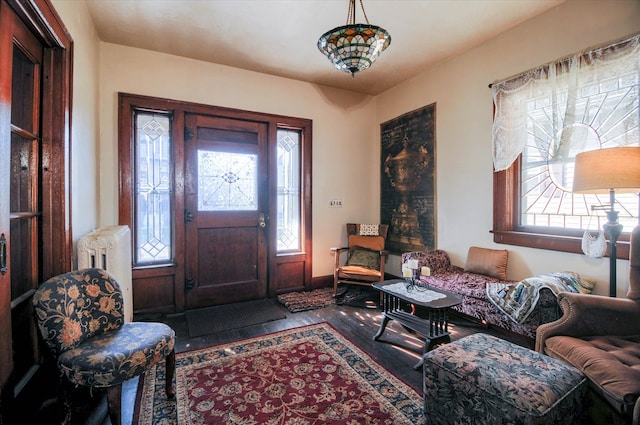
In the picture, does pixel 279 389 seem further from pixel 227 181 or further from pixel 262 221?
pixel 227 181

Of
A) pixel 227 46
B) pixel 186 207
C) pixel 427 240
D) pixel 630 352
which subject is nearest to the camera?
pixel 630 352

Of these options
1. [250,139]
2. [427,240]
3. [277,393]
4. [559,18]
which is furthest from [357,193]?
[277,393]

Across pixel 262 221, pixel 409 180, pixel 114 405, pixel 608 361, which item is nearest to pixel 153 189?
pixel 262 221

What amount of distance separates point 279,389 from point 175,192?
8.02 feet

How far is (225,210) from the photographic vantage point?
12.3 ft

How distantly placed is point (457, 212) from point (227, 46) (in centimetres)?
316

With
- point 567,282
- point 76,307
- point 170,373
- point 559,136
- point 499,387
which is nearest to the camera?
point 499,387

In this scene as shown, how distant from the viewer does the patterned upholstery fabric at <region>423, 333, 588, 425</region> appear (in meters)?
1.28

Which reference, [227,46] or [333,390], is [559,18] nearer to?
[227,46]

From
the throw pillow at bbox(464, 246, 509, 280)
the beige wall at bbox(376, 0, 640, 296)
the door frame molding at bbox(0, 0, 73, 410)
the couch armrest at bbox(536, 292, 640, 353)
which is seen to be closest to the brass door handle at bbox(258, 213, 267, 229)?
the beige wall at bbox(376, 0, 640, 296)

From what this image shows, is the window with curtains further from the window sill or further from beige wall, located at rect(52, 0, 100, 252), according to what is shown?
beige wall, located at rect(52, 0, 100, 252)

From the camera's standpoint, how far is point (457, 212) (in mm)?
3537

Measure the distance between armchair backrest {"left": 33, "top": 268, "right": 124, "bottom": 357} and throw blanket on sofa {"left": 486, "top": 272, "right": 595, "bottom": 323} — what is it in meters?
2.76

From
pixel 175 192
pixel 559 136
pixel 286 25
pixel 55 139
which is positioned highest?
pixel 286 25
